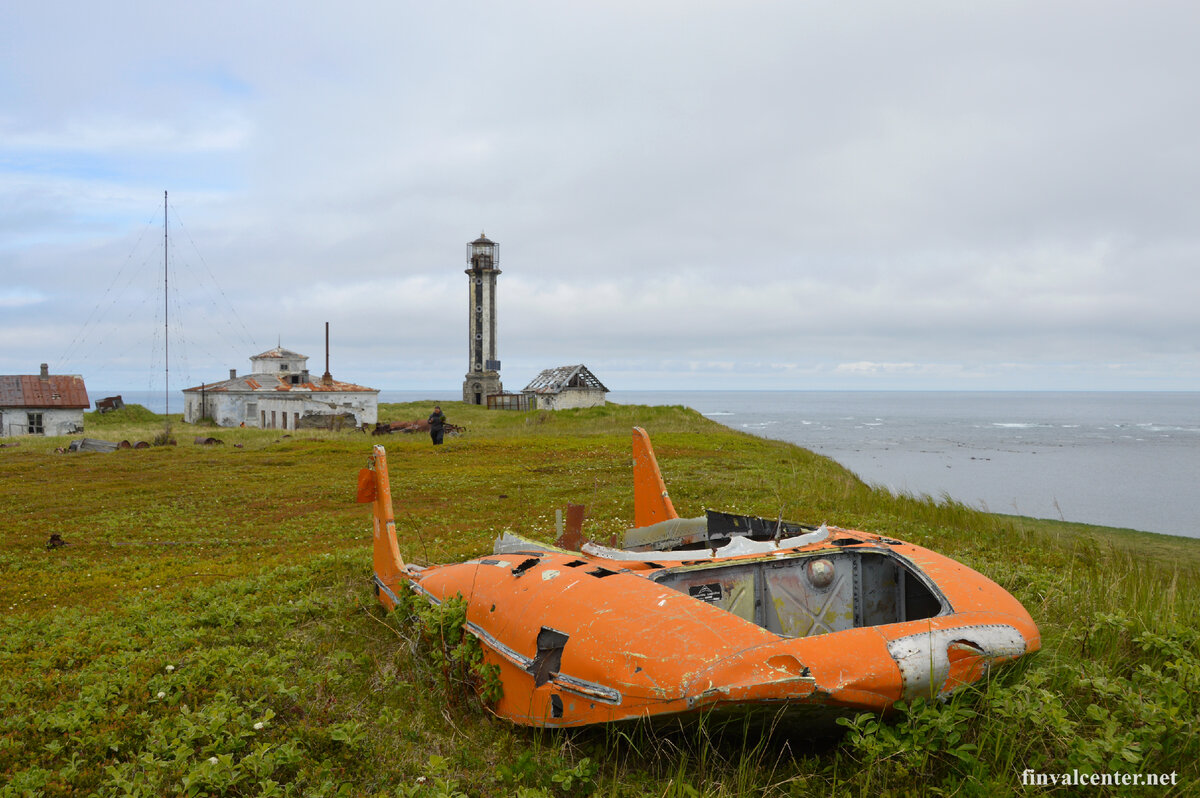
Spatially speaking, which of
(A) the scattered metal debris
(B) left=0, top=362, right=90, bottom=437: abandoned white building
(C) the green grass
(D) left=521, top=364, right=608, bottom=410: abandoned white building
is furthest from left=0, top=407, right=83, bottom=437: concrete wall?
(C) the green grass

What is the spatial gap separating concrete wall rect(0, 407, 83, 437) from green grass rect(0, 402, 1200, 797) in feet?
112

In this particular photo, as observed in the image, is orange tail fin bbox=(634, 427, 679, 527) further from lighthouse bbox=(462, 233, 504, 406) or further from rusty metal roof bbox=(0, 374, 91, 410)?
lighthouse bbox=(462, 233, 504, 406)

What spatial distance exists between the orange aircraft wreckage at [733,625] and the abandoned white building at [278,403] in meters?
37.4

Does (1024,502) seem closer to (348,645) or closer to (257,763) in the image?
(348,645)

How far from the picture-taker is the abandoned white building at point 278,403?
4275 cm

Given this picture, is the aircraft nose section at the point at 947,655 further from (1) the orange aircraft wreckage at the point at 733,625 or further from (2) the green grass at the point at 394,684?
(2) the green grass at the point at 394,684

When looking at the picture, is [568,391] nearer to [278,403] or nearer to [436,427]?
[278,403]

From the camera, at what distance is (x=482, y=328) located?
6500 centimetres

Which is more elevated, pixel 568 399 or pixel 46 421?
pixel 568 399

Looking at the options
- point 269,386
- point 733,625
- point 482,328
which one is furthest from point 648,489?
point 482,328

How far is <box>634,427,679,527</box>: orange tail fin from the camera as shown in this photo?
770cm

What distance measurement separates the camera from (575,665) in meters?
3.93

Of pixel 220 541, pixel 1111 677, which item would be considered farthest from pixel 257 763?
pixel 220 541

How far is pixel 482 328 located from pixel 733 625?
206ft
